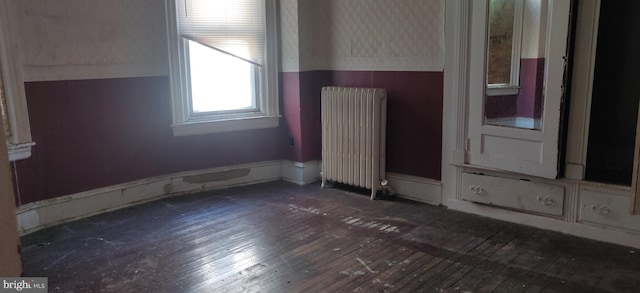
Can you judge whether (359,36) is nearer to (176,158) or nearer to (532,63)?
(532,63)

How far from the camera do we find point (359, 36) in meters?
4.61

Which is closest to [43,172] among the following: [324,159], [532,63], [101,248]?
[101,248]

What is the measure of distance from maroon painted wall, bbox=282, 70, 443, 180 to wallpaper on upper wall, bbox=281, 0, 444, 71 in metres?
0.08

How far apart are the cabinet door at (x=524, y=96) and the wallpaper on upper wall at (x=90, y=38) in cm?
273

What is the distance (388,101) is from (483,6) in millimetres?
1221

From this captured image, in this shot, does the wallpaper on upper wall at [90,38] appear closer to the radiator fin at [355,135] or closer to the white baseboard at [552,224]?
the radiator fin at [355,135]

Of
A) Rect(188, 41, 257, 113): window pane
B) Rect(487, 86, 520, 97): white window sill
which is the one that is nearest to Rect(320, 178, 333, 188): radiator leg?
Rect(188, 41, 257, 113): window pane

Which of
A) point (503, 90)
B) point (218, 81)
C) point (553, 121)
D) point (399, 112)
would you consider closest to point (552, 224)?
point (553, 121)

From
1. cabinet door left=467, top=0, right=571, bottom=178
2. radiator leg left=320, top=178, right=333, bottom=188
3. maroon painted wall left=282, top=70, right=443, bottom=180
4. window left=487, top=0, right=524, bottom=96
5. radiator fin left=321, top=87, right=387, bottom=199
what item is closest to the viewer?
cabinet door left=467, top=0, right=571, bottom=178

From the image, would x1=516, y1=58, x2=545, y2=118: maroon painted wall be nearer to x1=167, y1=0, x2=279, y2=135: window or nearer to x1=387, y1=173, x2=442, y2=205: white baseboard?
x1=387, y1=173, x2=442, y2=205: white baseboard

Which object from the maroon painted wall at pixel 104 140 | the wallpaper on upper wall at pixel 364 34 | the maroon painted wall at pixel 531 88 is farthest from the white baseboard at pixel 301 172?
the maroon painted wall at pixel 531 88

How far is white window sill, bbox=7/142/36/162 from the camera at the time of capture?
11.4 ft

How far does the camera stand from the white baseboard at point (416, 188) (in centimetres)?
429

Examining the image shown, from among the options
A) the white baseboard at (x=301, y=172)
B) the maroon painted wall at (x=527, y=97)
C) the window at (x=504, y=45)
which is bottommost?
the white baseboard at (x=301, y=172)
